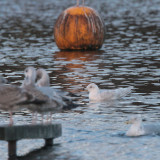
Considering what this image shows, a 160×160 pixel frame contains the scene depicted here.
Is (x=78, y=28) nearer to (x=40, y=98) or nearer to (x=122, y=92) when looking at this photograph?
(x=122, y=92)

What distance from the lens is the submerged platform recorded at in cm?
1059

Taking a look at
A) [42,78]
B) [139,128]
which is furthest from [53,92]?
[139,128]

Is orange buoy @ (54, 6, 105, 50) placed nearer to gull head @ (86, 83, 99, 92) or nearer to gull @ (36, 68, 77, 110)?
gull head @ (86, 83, 99, 92)

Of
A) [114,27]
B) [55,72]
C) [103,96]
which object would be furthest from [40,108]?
[114,27]

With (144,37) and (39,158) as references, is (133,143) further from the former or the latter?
(144,37)

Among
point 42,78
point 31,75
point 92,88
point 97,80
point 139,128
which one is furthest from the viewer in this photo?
point 97,80

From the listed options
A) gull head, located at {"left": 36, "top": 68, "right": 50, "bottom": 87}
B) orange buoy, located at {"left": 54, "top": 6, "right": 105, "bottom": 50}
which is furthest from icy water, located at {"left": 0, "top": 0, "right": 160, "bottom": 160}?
gull head, located at {"left": 36, "top": 68, "right": 50, "bottom": 87}

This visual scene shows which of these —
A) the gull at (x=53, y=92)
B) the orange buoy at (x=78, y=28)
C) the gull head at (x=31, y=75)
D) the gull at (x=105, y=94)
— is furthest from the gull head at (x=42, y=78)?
the orange buoy at (x=78, y=28)

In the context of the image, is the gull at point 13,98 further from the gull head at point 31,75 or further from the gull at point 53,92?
the gull at point 53,92

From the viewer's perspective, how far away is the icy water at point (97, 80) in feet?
36.8

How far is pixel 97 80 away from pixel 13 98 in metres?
8.40

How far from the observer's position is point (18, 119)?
13688 millimetres

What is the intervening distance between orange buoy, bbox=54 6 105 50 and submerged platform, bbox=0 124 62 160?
15081mm

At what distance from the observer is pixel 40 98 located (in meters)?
10.5
